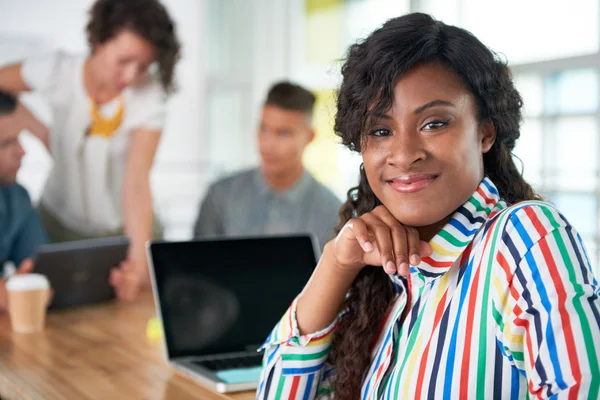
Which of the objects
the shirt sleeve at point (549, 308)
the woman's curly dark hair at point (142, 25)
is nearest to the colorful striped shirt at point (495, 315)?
the shirt sleeve at point (549, 308)

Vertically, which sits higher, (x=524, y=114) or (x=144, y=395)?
(x=524, y=114)

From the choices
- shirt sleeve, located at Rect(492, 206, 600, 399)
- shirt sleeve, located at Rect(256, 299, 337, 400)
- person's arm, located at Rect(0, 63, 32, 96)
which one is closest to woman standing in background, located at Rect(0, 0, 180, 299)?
person's arm, located at Rect(0, 63, 32, 96)

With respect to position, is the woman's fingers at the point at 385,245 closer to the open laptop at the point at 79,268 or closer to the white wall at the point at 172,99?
the open laptop at the point at 79,268

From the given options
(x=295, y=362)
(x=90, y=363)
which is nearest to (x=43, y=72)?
(x=90, y=363)

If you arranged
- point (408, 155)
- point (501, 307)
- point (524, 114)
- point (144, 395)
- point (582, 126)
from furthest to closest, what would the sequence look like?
1. point (582, 126)
2. point (144, 395)
3. point (524, 114)
4. point (408, 155)
5. point (501, 307)

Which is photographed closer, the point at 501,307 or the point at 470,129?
the point at 501,307

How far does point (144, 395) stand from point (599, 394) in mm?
988

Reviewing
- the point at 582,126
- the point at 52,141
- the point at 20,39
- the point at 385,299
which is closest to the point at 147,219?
the point at 52,141

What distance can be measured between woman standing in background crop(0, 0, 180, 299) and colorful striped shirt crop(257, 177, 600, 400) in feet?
8.18

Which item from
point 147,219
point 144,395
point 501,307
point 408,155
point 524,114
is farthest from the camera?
A: point 147,219

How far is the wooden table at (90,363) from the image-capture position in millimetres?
1523

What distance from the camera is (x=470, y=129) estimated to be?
101 centimetres

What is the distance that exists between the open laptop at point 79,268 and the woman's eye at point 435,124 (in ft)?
5.54

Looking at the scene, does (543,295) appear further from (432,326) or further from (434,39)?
(434,39)
